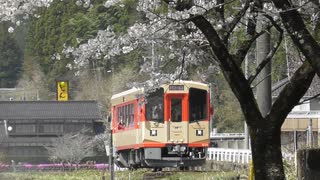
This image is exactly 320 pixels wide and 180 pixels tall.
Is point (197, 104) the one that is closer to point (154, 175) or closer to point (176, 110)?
point (176, 110)

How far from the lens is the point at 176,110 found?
21062mm

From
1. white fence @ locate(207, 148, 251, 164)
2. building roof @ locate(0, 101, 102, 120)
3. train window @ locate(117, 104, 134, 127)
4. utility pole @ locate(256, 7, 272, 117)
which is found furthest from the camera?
building roof @ locate(0, 101, 102, 120)

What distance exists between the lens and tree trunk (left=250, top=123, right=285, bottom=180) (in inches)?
344

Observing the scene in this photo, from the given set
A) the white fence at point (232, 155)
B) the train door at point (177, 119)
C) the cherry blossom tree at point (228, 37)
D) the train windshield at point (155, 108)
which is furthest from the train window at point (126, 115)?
the cherry blossom tree at point (228, 37)

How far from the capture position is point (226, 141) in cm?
4275

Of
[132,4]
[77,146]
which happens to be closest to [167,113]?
[132,4]

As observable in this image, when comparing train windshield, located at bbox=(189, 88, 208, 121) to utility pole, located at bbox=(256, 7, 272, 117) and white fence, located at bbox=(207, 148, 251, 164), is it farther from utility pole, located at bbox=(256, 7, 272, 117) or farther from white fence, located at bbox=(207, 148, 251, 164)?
utility pole, located at bbox=(256, 7, 272, 117)

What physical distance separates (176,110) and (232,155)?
25.1ft

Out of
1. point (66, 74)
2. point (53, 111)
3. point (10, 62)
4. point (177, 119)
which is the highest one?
point (10, 62)

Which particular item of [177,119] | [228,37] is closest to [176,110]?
[177,119]

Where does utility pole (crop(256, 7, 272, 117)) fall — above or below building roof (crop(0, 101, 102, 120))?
below

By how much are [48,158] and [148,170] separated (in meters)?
20.0

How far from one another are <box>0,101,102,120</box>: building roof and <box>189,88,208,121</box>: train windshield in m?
22.8

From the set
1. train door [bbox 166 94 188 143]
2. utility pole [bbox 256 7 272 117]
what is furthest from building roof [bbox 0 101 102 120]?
utility pole [bbox 256 7 272 117]
